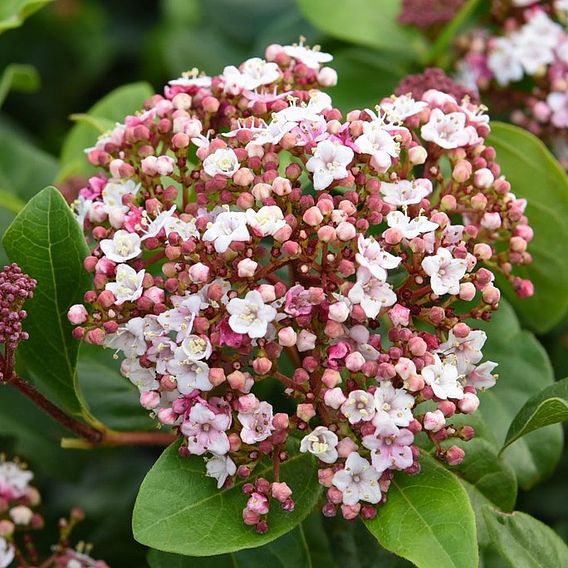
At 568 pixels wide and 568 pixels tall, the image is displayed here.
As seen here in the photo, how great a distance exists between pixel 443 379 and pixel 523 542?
29cm

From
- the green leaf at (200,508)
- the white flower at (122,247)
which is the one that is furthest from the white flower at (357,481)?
the white flower at (122,247)

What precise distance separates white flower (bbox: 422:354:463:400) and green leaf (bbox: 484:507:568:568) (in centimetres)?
21

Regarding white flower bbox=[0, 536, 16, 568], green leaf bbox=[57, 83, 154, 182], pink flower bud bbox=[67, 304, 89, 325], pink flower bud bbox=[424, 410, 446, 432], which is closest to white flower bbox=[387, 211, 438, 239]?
pink flower bud bbox=[424, 410, 446, 432]

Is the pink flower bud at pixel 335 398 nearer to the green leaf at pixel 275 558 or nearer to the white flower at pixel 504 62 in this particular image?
the green leaf at pixel 275 558

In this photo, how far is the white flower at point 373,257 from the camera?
139 cm

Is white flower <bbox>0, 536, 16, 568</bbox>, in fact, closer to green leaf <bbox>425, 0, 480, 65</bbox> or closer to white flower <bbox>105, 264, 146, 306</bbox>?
white flower <bbox>105, 264, 146, 306</bbox>

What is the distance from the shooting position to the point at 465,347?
1455mm

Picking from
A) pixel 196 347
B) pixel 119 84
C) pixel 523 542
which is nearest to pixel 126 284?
pixel 196 347

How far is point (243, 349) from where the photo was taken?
139 cm

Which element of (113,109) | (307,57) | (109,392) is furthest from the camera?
(113,109)

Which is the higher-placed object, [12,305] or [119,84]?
[12,305]

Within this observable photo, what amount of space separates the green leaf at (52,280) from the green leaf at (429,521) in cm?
59

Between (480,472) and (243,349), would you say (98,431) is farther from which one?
(480,472)

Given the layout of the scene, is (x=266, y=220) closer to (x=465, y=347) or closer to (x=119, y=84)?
(x=465, y=347)
